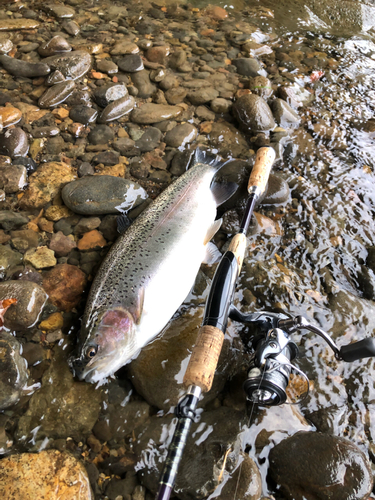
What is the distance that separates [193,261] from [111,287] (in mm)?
758

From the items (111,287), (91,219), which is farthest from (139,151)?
(111,287)

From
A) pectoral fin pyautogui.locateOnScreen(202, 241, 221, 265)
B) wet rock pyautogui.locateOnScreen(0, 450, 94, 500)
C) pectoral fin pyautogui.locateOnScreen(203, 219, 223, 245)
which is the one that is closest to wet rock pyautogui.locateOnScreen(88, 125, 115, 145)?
pectoral fin pyautogui.locateOnScreen(203, 219, 223, 245)

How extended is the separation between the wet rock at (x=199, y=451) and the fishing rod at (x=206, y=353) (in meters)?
0.53

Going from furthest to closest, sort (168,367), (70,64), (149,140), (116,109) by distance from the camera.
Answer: (70,64) < (116,109) < (149,140) < (168,367)

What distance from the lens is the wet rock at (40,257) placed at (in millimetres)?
3195

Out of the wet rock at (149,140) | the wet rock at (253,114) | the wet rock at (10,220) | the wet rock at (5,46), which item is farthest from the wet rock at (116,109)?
the wet rock at (5,46)

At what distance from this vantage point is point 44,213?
11.8 ft

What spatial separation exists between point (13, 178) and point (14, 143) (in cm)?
54

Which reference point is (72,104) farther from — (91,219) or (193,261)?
(193,261)

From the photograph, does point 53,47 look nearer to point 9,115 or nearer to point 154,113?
point 9,115

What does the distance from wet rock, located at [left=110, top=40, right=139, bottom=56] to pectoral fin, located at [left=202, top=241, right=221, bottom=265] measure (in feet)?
12.1

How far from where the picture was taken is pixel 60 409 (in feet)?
8.30

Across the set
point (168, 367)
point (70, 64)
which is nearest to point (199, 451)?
point (168, 367)

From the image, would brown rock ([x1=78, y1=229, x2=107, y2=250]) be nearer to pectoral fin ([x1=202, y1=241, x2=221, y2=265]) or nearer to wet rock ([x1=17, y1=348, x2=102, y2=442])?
pectoral fin ([x1=202, y1=241, x2=221, y2=265])
